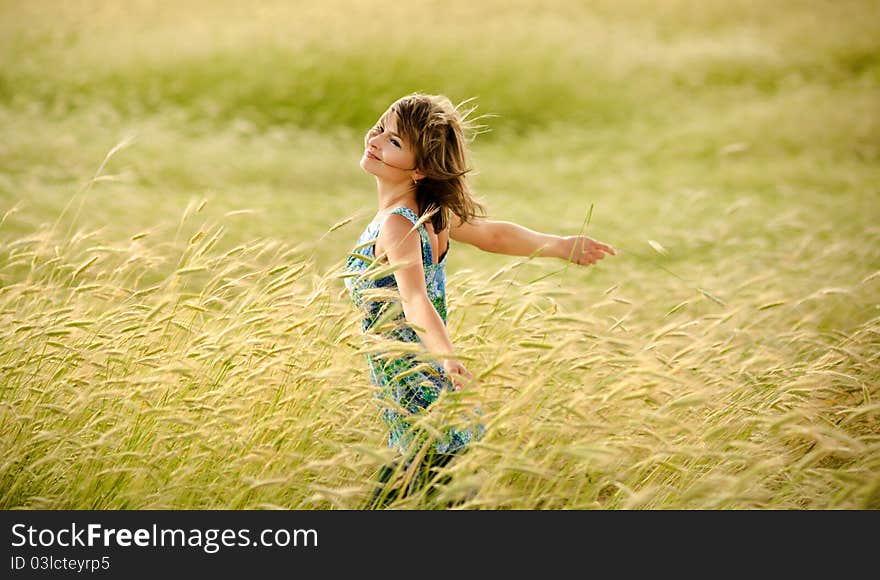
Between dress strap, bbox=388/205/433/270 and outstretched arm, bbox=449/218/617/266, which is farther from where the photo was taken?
outstretched arm, bbox=449/218/617/266

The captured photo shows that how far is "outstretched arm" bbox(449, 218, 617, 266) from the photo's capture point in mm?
3148

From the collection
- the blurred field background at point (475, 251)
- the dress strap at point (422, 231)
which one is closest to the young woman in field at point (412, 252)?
the dress strap at point (422, 231)

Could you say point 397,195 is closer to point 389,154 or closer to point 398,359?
point 389,154

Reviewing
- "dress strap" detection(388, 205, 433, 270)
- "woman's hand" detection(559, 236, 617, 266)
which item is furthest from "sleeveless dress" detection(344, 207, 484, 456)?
"woman's hand" detection(559, 236, 617, 266)

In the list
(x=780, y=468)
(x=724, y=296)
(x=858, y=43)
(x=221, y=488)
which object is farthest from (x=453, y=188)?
(x=858, y=43)

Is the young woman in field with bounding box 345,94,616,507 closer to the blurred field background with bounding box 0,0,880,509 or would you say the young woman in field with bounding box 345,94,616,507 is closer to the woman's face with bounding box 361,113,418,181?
the woman's face with bounding box 361,113,418,181

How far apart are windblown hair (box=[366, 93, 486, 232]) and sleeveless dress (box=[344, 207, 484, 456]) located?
124 mm

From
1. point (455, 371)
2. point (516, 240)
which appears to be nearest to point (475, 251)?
point (516, 240)

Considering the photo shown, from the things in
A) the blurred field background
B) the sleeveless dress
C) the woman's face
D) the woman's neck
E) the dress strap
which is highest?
the woman's face

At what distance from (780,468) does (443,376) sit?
1.18m

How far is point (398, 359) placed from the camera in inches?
110

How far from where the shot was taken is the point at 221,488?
2.71m

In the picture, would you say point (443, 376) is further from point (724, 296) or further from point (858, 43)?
point (858, 43)

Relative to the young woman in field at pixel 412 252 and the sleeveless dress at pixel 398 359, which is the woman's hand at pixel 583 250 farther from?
the sleeveless dress at pixel 398 359
